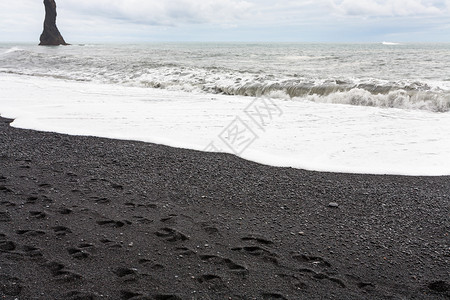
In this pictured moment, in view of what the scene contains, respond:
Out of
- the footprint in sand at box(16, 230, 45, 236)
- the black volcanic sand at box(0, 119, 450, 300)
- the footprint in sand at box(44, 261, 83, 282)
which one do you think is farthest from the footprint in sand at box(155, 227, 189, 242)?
the footprint in sand at box(16, 230, 45, 236)

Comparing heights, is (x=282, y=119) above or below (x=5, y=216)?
above

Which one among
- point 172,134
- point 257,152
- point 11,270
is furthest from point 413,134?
point 11,270

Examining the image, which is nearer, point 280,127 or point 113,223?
point 113,223

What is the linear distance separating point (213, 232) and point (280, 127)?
430 centimetres

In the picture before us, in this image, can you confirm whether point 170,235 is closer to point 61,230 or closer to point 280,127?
point 61,230

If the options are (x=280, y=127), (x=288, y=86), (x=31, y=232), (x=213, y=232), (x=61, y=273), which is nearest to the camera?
(x=61, y=273)

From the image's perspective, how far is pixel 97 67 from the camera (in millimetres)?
19984

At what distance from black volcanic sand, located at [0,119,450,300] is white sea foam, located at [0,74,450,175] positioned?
0.71 meters

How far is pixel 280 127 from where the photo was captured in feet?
22.5

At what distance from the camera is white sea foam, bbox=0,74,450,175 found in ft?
16.3

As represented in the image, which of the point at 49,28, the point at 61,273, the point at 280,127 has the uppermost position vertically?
the point at 49,28

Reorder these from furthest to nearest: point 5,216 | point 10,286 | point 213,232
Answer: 1. point 5,216
2. point 213,232
3. point 10,286

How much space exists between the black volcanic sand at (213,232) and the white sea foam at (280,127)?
706 millimetres

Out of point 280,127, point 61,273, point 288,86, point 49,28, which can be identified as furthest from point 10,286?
point 49,28
